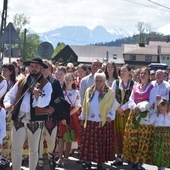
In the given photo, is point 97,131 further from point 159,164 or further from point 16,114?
point 16,114

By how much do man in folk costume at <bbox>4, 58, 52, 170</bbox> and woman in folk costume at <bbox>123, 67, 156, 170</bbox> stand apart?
2412mm

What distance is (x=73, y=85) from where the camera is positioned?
33.9 feet

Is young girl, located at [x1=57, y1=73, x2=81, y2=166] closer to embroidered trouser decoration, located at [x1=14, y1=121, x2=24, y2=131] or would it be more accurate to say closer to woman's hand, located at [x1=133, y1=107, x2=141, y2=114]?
woman's hand, located at [x1=133, y1=107, x2=141, y2=114]

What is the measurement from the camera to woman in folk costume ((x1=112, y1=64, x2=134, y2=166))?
33.8ft

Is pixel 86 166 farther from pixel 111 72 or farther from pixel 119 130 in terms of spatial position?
pixel 111 72

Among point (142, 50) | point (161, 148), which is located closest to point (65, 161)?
point (161, 148)

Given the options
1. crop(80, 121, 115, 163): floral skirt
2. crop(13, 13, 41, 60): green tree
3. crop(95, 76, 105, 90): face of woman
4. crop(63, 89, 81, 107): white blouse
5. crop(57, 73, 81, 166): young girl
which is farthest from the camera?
crop(13, 13, 41, 60): green tree

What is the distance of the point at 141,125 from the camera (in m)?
9.80

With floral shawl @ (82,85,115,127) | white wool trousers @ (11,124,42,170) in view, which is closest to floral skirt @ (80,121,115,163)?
floral shawl @ (82,85,115,127)

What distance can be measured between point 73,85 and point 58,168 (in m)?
1.68

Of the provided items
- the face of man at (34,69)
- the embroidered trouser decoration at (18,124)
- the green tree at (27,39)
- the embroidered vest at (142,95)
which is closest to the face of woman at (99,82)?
the embroidered vest at (142,95)

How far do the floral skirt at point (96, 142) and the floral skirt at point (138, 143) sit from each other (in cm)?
43

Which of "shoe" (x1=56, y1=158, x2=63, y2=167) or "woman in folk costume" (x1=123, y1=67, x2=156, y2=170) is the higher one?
"woman in folk costume" (x1=123, y1=67, x2=156, y2=170)

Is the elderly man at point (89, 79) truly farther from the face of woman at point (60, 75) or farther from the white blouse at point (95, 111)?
the white blouse at point (95, 111)
